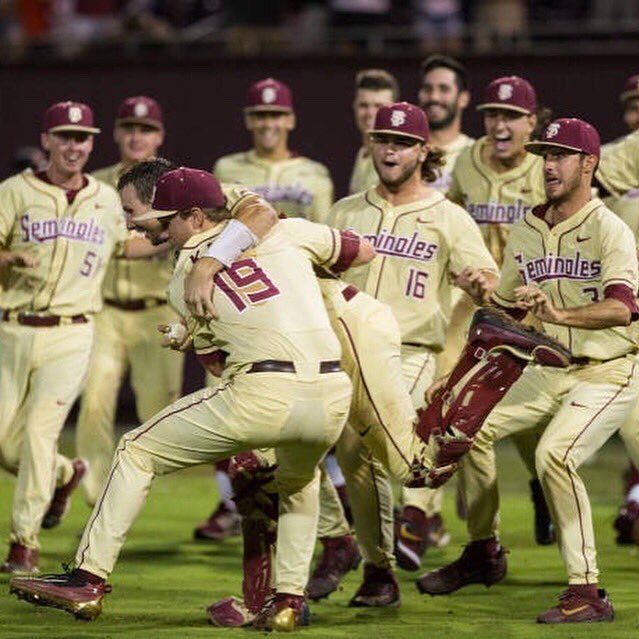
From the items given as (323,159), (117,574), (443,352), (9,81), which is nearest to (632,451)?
(443,352)

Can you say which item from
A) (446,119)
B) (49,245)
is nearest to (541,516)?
(446,119)

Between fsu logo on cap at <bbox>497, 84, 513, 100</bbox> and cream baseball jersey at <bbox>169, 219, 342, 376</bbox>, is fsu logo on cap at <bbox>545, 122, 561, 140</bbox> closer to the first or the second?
cream baseball jersey at <bbox>169, 219, 342, 376</bbox>

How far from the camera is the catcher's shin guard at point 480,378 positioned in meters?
8.23

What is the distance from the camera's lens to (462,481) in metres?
9.65

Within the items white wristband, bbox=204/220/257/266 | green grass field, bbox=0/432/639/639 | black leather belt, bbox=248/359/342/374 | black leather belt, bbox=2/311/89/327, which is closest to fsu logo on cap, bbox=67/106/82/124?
black leather belt, bbox=2/311/89/327

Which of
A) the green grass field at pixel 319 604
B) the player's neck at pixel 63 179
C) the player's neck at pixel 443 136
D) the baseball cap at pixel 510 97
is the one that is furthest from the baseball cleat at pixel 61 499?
the baseball cap at pixel 510 97

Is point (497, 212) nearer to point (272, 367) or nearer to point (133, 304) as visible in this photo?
point (133, 304)

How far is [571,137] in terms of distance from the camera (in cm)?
883

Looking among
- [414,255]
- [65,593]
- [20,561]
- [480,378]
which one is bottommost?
[20,561]

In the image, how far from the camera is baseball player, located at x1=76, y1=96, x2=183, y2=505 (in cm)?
1155

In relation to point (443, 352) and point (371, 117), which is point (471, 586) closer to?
point (443, 352)

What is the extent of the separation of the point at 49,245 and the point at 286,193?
222cm

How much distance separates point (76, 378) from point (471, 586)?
243cm

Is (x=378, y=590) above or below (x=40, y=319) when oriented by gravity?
below
